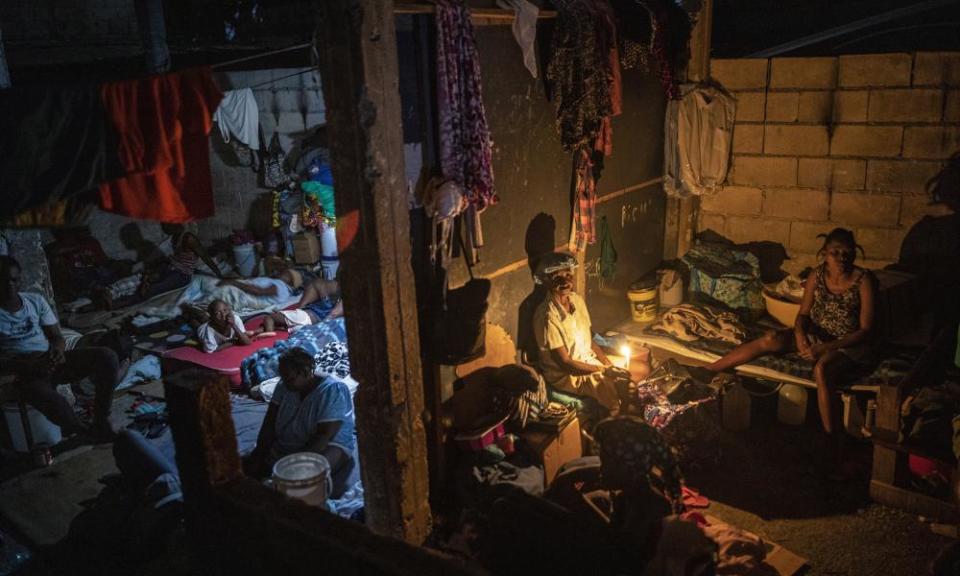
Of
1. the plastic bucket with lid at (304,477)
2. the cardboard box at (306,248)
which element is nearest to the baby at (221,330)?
the cardboard box at (306,248)

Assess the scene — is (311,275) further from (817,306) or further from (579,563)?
(579,563)

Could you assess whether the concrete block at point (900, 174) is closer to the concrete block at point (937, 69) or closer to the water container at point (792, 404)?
the concrete block at point (937, 69)

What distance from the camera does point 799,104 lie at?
860 cm

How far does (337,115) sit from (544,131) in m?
2.67

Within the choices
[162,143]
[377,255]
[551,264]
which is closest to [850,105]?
[551,264]

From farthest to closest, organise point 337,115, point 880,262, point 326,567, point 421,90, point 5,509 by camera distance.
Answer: point 880,262 < point 5,509 < point 421,90 < point 337,115 < point 326,567

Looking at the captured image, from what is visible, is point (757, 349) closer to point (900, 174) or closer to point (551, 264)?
A: point (551, 264)

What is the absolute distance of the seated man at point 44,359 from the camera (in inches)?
280

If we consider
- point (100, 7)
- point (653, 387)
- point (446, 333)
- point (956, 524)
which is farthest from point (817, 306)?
point (100, 7)

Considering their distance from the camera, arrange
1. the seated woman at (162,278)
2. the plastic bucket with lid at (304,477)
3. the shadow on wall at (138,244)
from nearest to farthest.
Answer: the plastic bucket with lid at (304,477), the seated woman at (162,278), the shadow on wall at (138,244)

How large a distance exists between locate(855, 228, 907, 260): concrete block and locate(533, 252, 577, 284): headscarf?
4.14 m

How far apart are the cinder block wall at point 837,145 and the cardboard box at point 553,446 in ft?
14.7

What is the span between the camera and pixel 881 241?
851 centimetres

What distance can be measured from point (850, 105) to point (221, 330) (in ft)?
26.4
